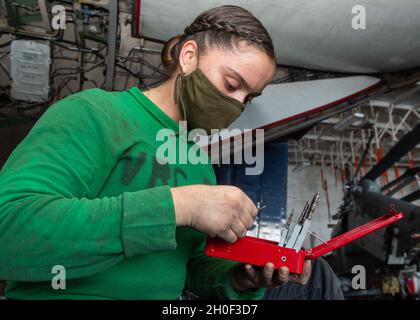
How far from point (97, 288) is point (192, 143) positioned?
445mm

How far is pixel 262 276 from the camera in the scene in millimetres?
742

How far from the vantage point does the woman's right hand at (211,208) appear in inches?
19.8

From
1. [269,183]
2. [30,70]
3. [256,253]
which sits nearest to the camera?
[256,253]

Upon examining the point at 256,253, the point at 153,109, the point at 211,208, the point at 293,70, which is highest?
the point at 293,70

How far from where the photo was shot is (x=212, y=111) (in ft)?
2.62

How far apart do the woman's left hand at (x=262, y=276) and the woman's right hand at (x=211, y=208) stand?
0.67 ft

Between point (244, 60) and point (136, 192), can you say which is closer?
point (136, 192)

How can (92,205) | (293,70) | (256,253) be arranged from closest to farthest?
(92,205) < (256,253) < (293,70)

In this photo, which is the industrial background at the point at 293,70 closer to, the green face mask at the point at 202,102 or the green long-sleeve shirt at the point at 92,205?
the green face mask at the point at 202,102

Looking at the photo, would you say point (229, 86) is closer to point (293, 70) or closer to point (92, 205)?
point (92, 205)

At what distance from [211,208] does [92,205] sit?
0.18 m

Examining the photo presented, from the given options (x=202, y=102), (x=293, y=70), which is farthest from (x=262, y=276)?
(x=293, y=70)

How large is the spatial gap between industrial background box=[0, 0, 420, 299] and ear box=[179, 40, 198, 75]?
2192mm

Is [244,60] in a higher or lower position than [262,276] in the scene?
higher
